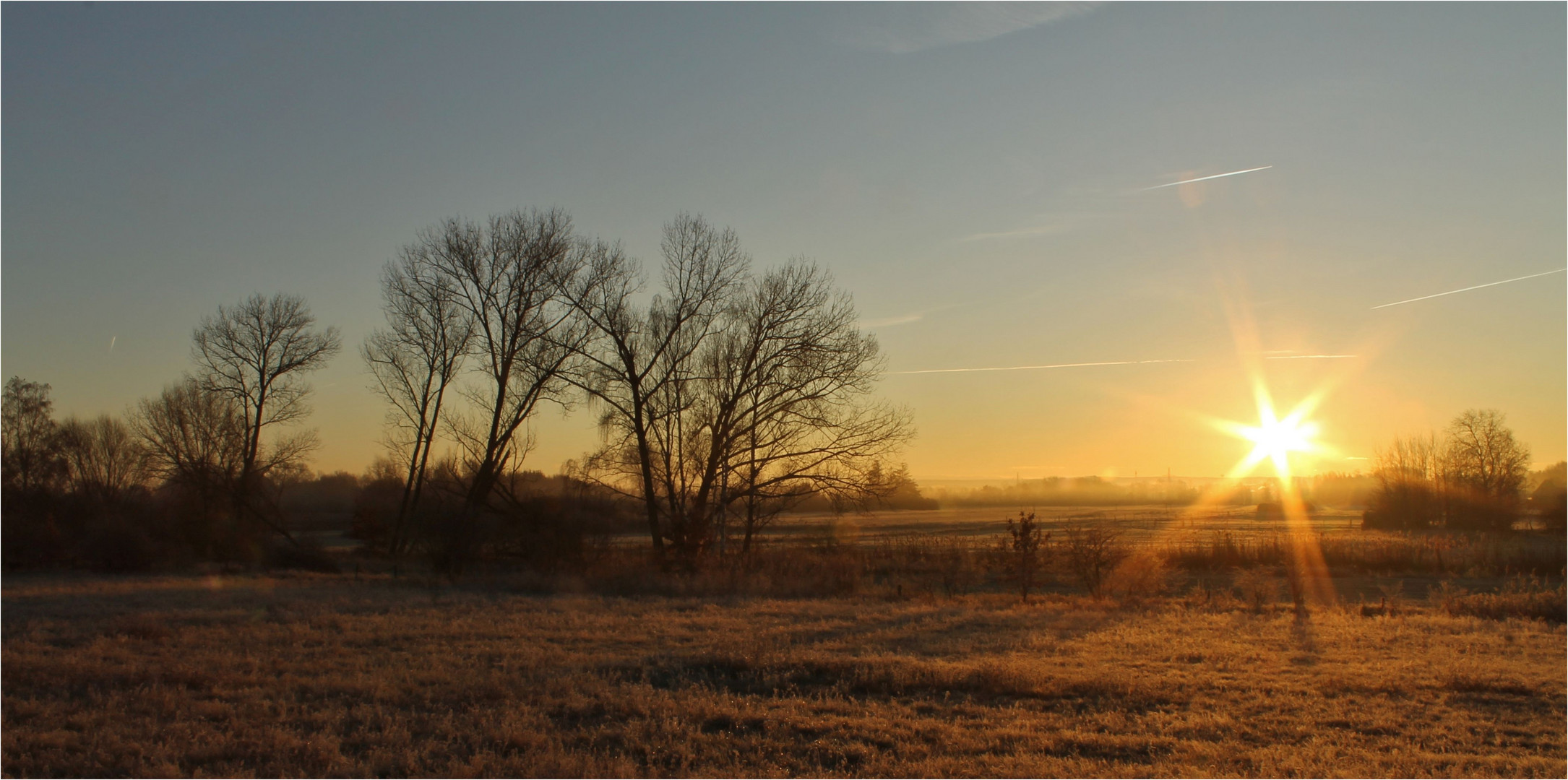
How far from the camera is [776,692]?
8656mm

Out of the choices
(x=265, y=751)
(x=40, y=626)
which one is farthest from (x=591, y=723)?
(x=40, y=626)

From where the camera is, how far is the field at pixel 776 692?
6480 mm

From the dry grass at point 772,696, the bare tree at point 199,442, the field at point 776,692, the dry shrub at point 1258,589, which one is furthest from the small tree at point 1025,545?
the bare tree at point 199,442

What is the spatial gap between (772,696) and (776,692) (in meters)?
0.11

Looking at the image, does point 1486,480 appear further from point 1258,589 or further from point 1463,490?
point 1258,589

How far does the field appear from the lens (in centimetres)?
648

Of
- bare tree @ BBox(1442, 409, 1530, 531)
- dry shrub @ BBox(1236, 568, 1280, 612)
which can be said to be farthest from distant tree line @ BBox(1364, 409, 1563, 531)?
dry shrub @ BBox(1236, 568, 1280, 612)

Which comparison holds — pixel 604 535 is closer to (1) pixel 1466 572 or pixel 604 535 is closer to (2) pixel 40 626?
(2) pixel 40 626

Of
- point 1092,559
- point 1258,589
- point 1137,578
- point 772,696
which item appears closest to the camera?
point 772,696

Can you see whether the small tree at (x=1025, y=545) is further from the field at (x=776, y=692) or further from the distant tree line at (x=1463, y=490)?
the distant tree line at (x=1463, y=490)

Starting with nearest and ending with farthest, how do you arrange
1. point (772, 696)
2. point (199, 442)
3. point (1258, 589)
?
point (772, 696) < point (1258, 589) < point (199, 442)

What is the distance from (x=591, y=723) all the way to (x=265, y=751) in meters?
2.47

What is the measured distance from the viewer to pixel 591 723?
7.54m

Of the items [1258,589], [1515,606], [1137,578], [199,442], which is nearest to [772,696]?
[1258,589]
